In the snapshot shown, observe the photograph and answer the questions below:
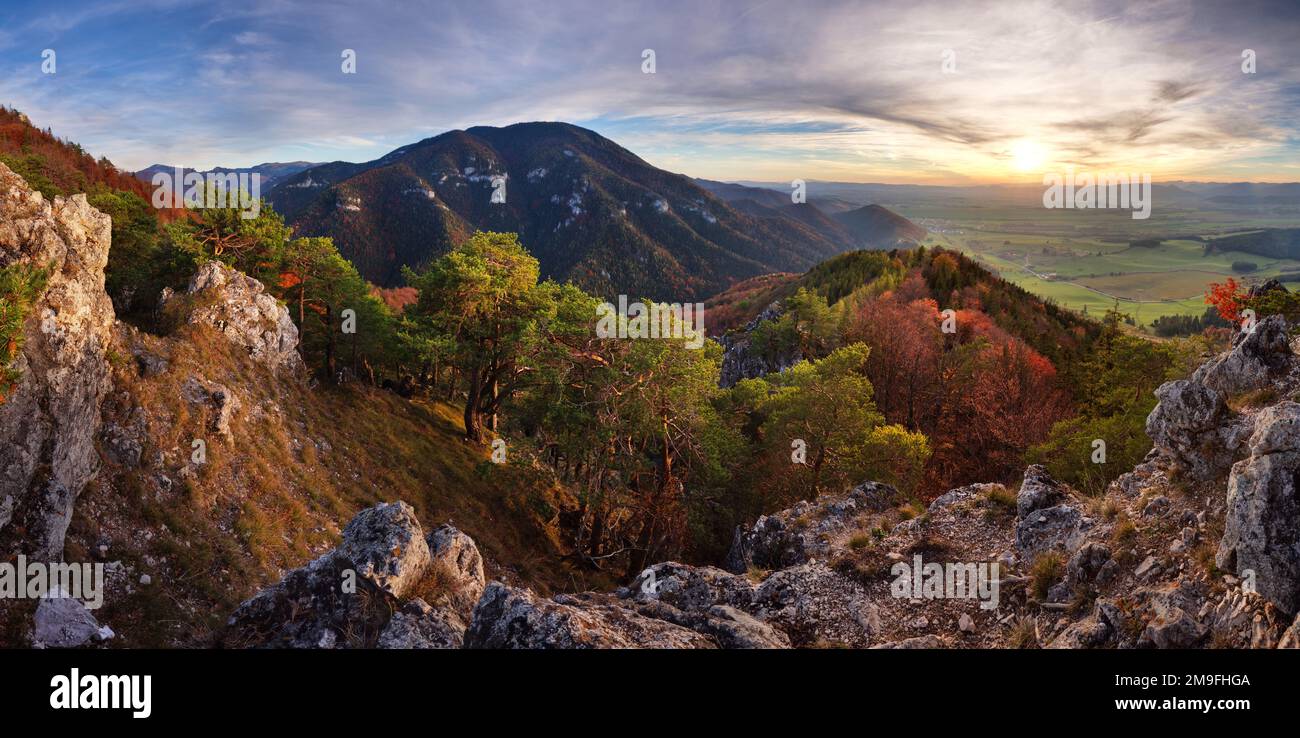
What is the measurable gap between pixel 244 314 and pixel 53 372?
14.2 m

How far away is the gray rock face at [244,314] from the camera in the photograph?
24859 millimetres

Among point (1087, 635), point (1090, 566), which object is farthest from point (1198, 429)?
point (1087, 635)

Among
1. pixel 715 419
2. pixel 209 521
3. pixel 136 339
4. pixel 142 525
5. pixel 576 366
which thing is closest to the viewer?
pixel 142 525

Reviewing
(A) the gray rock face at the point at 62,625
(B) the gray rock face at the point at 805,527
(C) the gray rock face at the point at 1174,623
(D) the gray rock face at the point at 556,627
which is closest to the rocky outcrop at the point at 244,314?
(A) the gray rock face at the point at 62,625

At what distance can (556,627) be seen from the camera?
24.3 ft

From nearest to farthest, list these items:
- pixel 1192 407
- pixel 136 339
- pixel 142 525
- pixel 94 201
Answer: pixel 1192 407
pixel 142 525
pixel 136 339
pixel 94 201

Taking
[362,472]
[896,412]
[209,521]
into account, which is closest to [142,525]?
[209,521]

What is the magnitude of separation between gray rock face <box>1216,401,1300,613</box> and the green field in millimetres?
85370

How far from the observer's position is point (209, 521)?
54.1 feet

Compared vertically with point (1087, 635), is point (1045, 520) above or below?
above

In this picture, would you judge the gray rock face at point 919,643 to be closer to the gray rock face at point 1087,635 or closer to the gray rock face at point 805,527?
the gray rock face at point 1087,635

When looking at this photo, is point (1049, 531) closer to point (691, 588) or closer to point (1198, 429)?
point (1198, 429)
